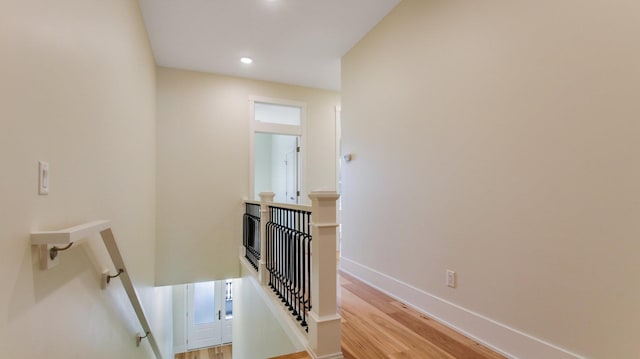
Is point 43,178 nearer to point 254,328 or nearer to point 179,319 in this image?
point 254,328

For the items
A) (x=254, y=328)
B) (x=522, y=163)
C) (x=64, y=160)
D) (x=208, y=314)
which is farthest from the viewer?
(x=208, y=314)

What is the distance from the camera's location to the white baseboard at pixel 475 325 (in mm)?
1631

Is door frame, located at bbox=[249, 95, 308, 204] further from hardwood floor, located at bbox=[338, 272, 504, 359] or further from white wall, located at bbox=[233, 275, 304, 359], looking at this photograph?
hardwood floor, located at bbox=[338, 272, 504, 359]

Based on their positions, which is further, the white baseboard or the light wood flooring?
the light wood flooring

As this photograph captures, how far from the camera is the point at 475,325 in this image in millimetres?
1976

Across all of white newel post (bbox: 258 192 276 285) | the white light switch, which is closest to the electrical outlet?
white newel post (bbox: 258 192 276 285)

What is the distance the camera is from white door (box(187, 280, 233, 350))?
638cm

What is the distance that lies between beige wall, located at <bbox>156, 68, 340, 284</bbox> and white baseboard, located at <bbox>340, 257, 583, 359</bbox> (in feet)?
8.22

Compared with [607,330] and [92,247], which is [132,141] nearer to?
[92,247]

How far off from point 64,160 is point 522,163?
230 cm

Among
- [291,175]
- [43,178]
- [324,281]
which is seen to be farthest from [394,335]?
[291,175]

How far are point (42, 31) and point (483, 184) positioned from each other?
2.32 m

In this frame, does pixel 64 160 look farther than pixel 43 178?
Yes

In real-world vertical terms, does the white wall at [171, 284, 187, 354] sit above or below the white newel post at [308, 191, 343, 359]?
below
